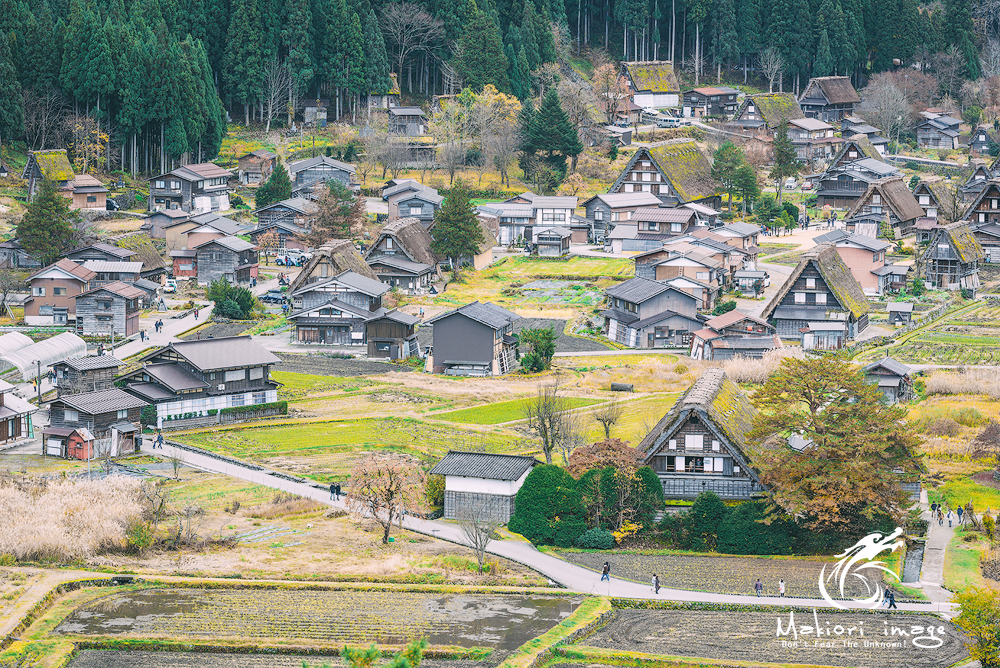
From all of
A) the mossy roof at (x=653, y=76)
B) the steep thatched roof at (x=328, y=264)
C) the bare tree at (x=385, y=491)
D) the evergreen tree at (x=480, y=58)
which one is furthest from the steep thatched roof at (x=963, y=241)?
the bare tree at (x=385, y=491)

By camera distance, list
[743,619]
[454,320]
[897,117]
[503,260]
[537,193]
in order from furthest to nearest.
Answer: [897,117], [537,193], [503,260], [454,320], [743,619]

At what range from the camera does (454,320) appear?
2073 inches

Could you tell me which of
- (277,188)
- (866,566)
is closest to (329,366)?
(277,188)

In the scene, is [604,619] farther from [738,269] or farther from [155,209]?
[155,209]

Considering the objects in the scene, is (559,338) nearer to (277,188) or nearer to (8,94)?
(277,188)

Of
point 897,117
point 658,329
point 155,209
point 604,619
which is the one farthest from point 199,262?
point 897,117

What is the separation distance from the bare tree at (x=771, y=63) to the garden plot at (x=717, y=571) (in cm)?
7882

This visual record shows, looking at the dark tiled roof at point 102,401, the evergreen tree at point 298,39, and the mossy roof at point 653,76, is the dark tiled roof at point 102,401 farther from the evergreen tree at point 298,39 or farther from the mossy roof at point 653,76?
the mossy roof at point 653,76

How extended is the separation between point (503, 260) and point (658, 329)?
18688 mm

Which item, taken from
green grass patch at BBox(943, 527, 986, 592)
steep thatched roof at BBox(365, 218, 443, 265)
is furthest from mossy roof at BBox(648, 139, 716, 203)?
green grass patch at BBox(943, 527, 986, 592)

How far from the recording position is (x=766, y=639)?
2797 centimetres

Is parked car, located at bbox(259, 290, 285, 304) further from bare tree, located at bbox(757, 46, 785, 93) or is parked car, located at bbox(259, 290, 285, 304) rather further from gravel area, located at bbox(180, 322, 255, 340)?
bare tree, located at bbox(757, 46, 785, 93)

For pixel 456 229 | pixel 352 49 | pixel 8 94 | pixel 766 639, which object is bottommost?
pixel 766 639

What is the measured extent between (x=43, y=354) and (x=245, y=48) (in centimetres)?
4124
